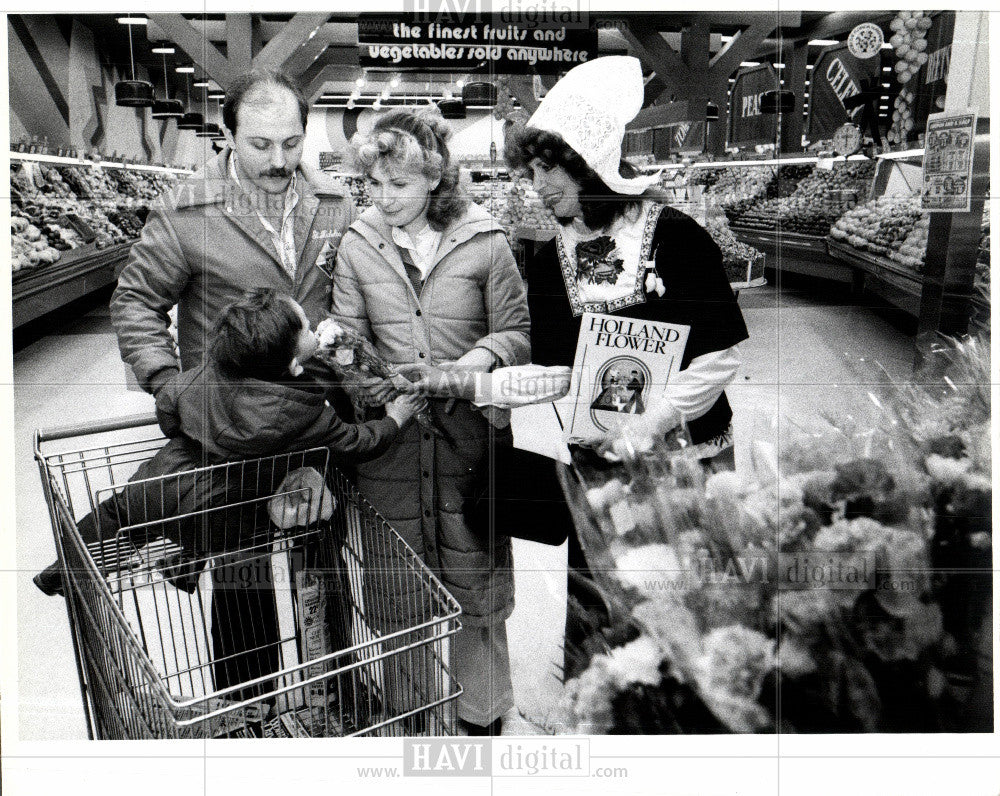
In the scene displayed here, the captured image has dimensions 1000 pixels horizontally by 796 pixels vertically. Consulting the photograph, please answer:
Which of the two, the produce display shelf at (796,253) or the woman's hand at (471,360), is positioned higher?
the produce display shelf at (796,253)

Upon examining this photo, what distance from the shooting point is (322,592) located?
279 cm

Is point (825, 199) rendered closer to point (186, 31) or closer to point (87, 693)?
point (186, 31)

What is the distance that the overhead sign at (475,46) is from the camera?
2.68 metres

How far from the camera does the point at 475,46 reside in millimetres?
2693

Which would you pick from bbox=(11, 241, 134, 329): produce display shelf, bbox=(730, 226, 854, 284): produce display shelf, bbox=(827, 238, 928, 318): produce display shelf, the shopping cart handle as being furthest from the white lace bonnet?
the shopping cart handle

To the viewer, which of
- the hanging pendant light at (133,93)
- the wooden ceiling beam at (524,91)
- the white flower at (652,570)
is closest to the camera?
the hanging pendant light at (133,93)

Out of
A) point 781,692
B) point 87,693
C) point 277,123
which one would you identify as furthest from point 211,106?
point 781,692

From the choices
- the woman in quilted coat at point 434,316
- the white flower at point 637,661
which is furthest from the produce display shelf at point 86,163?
the white flower at point 637,661

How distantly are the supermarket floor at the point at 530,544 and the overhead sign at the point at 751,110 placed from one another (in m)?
0.43

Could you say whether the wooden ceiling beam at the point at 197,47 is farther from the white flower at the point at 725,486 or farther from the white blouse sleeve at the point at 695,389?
the white flower at the point at 725,486

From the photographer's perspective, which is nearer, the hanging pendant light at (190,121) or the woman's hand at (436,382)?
the hanging pendant light at (190,121)

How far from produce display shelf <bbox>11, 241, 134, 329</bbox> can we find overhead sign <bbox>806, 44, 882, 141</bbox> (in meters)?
1.95

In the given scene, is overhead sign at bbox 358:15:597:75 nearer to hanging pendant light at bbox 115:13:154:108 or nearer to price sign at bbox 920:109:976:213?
hanging pendant light at bbox 115:13:154:108

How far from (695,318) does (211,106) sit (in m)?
1.46
